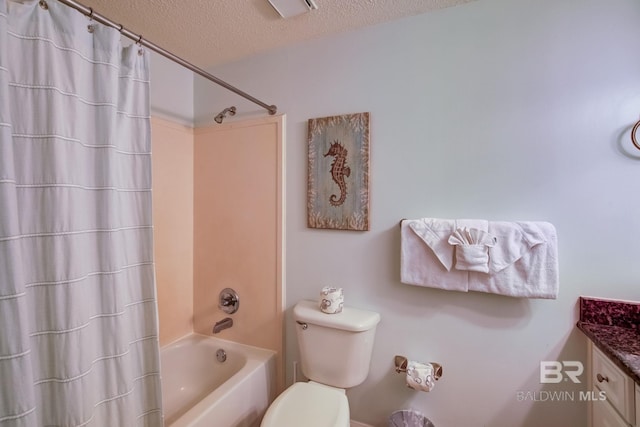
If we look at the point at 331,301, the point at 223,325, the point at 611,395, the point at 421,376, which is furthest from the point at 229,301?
the point at 611,395

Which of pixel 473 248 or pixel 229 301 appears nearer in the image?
pixel 473 248

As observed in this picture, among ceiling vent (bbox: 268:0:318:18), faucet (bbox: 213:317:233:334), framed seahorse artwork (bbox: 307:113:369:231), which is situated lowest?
faucet (bbox: 213:317:233:334)

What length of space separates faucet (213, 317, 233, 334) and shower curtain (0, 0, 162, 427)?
2.17 ft

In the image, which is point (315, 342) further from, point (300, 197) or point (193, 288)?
point (193, 288)

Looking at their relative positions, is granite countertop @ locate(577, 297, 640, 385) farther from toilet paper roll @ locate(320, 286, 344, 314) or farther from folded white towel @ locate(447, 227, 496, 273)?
toilet paper roll @ locate(320, 286, 344, 314)

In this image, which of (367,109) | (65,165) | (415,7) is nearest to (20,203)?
(65,165)

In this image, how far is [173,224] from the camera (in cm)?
177

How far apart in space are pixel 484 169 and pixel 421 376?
1.02m

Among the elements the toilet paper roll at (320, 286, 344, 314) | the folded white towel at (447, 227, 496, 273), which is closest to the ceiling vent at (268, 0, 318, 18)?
the folded white towel at (447, 227, 496, 273)

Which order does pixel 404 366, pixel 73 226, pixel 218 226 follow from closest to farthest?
pixel 73 226
pixel 404 366
pixel 218 226

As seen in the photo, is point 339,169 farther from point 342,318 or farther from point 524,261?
point 524,261

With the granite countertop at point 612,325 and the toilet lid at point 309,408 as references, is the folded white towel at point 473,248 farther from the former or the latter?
the toilet lid at point 309,408

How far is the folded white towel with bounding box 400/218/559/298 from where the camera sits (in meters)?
1.11

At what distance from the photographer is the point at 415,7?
51.0 inches
